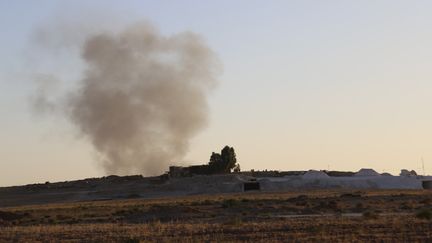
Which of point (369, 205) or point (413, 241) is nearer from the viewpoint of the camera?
point (413, 241)

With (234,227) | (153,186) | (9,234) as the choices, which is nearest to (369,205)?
(234,227)

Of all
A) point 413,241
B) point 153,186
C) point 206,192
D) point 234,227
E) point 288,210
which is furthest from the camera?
point 153,186

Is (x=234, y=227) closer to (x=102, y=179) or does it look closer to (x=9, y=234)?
(x=9, y=234)

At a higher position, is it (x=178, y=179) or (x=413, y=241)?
(x=178, y=179)

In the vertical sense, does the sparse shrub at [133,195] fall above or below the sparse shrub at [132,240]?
above

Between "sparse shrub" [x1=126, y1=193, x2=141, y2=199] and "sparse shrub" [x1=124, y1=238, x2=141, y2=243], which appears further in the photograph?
"sparse shrub" [x1=126, y1=193, x2=141, y2=199]

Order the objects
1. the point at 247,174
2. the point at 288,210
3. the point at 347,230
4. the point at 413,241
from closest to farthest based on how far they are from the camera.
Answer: the point at 413,241
the point at 347,230
the point at 288,210
the point at 247,174

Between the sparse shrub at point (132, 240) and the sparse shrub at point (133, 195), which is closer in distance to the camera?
the sparse shrub at point (132, 240)

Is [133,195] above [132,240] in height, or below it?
above

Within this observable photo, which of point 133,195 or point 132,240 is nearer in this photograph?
point 132,240

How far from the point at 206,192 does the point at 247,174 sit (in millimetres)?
20096

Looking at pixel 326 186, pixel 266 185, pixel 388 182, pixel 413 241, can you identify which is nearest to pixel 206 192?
pixel 266 185

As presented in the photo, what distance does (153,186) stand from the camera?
120m

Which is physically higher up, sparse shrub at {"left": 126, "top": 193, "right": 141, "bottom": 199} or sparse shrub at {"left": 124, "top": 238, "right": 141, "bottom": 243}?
sparse shrub at {"left": 126, "top": 193, "right": 141, "bottom": 199}
